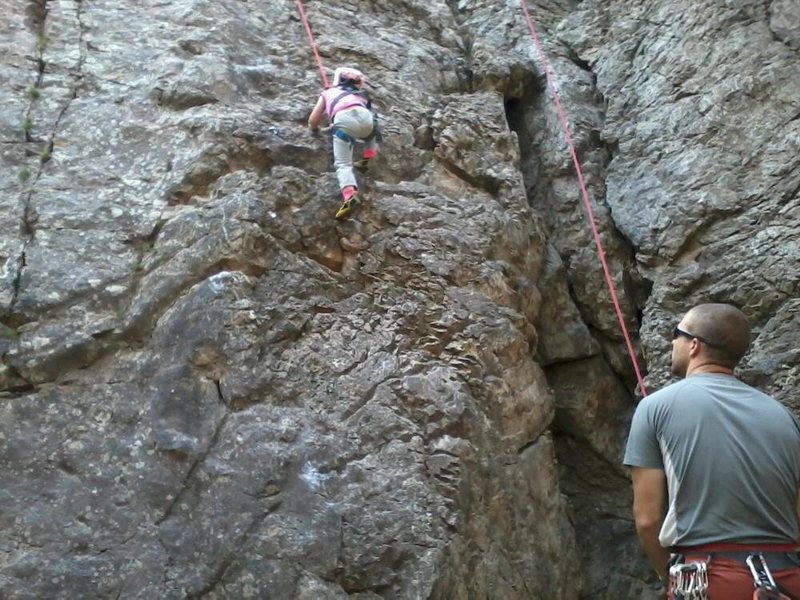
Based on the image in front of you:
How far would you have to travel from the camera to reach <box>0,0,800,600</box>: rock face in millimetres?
4891

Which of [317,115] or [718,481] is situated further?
[317,115]

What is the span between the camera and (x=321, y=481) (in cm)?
509

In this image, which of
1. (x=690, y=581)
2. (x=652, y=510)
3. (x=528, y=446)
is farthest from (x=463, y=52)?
(x=690, y=581)

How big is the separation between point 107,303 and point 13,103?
2.06 m

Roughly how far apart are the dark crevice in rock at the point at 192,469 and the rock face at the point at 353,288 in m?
0.03

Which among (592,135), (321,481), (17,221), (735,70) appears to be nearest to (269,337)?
(321,481)

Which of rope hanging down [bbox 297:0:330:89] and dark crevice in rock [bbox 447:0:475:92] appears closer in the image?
rope hanging down [bbox 297:0:330:89]

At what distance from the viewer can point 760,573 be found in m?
3.14

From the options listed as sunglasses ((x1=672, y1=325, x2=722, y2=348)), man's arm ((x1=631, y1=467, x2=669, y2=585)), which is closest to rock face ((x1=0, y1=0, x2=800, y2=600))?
man's arm ((x1=631, y1=467, x2=669, y2=585))

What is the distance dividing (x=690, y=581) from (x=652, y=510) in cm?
32

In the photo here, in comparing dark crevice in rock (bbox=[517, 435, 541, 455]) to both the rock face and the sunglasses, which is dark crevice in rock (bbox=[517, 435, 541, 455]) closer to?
the rock face

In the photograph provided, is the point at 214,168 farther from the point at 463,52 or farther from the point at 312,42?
the point at 463,52

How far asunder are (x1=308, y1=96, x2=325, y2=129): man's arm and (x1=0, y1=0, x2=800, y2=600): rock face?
13cm

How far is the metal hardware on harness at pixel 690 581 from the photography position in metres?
3.19
